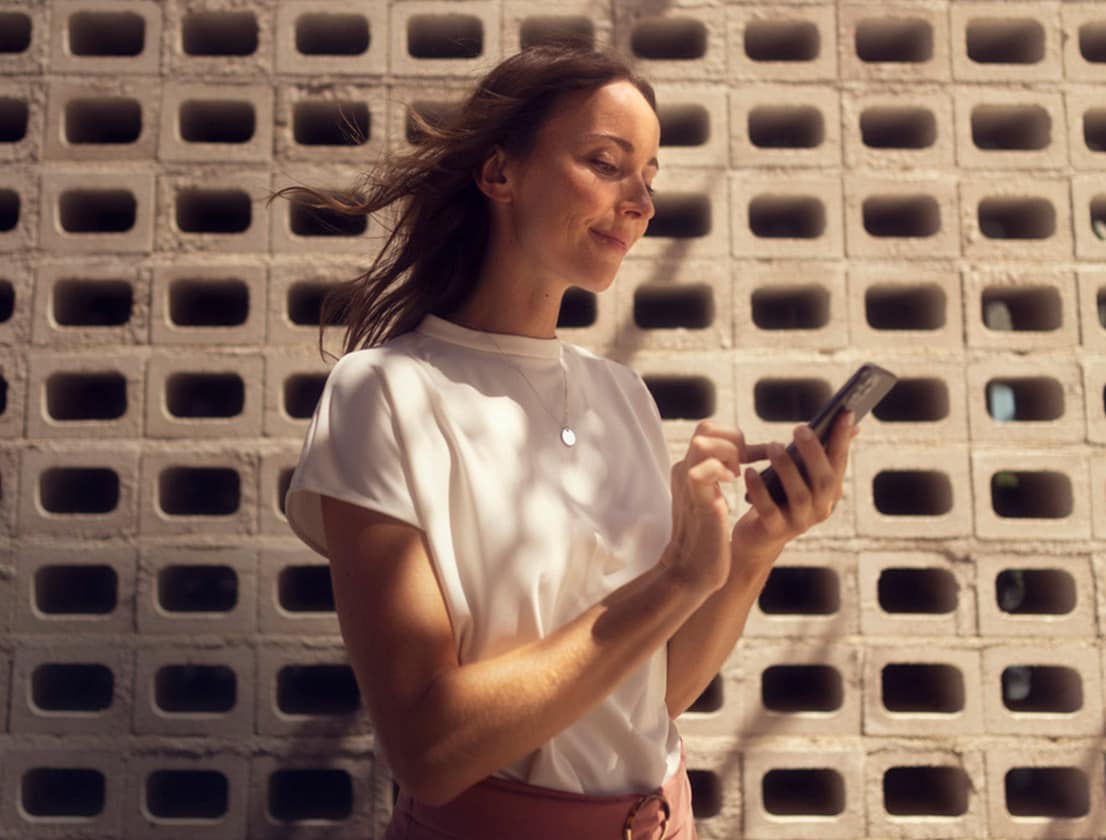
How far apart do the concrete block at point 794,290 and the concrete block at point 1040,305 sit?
0.94ft

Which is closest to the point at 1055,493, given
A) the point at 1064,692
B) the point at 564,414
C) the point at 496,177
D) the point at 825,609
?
the point at 1064,692

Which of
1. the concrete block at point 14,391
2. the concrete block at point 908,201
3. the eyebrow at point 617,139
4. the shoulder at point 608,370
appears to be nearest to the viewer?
the eyebrow at point 617,139

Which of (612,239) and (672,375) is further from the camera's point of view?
(672,375)

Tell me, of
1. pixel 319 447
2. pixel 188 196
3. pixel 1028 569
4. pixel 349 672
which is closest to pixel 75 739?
pixel 349 672

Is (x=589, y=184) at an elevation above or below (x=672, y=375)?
above

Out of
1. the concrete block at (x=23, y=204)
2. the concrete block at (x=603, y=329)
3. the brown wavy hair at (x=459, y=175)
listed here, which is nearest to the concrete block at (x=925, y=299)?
the concrete block at (x=603, y=329)

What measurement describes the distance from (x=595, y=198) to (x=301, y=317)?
142 cm

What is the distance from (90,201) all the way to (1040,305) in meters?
2.19

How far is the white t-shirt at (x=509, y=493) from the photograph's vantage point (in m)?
0.99

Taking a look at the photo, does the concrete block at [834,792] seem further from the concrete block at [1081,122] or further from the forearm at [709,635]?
the concrete block at [1081,122]

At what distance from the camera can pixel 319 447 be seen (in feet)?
3.31

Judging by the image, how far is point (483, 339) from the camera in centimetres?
117

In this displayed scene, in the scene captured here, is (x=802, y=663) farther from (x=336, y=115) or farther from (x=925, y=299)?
(x=336, y=115)

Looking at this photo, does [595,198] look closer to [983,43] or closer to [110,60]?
[110,60]
